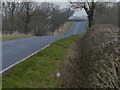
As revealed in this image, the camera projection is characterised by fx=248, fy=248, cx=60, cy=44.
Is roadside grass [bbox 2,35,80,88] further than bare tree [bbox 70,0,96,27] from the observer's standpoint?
No

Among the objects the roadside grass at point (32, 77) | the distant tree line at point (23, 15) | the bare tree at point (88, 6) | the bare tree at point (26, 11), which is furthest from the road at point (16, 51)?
the bare tree at point (26, 11)

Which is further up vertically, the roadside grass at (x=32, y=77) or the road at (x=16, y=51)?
the road at (x=16, y=51)

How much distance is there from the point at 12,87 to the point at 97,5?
28.4m

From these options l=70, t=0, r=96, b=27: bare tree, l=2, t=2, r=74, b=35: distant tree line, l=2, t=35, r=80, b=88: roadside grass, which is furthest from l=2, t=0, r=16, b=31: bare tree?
l=2, t=35, r=80, b=88: roadside grass

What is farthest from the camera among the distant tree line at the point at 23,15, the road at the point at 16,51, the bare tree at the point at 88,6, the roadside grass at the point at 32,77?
the distant tree line at the point at 23,15

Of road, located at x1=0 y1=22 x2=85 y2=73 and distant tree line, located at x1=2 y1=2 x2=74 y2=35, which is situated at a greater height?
distant tree line, located at x1=2 y1=2 x2=74 y2=35

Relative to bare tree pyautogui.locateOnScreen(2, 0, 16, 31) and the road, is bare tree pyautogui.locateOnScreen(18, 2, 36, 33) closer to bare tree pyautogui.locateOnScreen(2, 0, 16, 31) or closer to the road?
bare tree pyautogui.locateOnScreen(2, 0, 16, 31)

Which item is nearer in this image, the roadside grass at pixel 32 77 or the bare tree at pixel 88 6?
the roadside grass at pixel 32 77

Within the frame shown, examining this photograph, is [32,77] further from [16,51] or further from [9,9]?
[9,9]

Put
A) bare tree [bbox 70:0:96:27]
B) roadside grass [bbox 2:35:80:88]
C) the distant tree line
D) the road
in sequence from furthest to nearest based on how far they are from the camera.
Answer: the distant tree line → bare tree [bbox 70:0:96:27] → the road → roadside grass [bbox 2:35:80:88]

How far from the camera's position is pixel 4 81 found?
27.2 feet

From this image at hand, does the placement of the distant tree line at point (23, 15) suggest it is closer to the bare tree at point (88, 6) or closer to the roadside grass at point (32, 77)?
the bare tree at point (88, 6)

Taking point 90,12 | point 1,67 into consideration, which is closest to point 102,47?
point 1,67

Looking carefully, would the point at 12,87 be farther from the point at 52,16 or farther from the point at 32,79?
the point at 52,16
